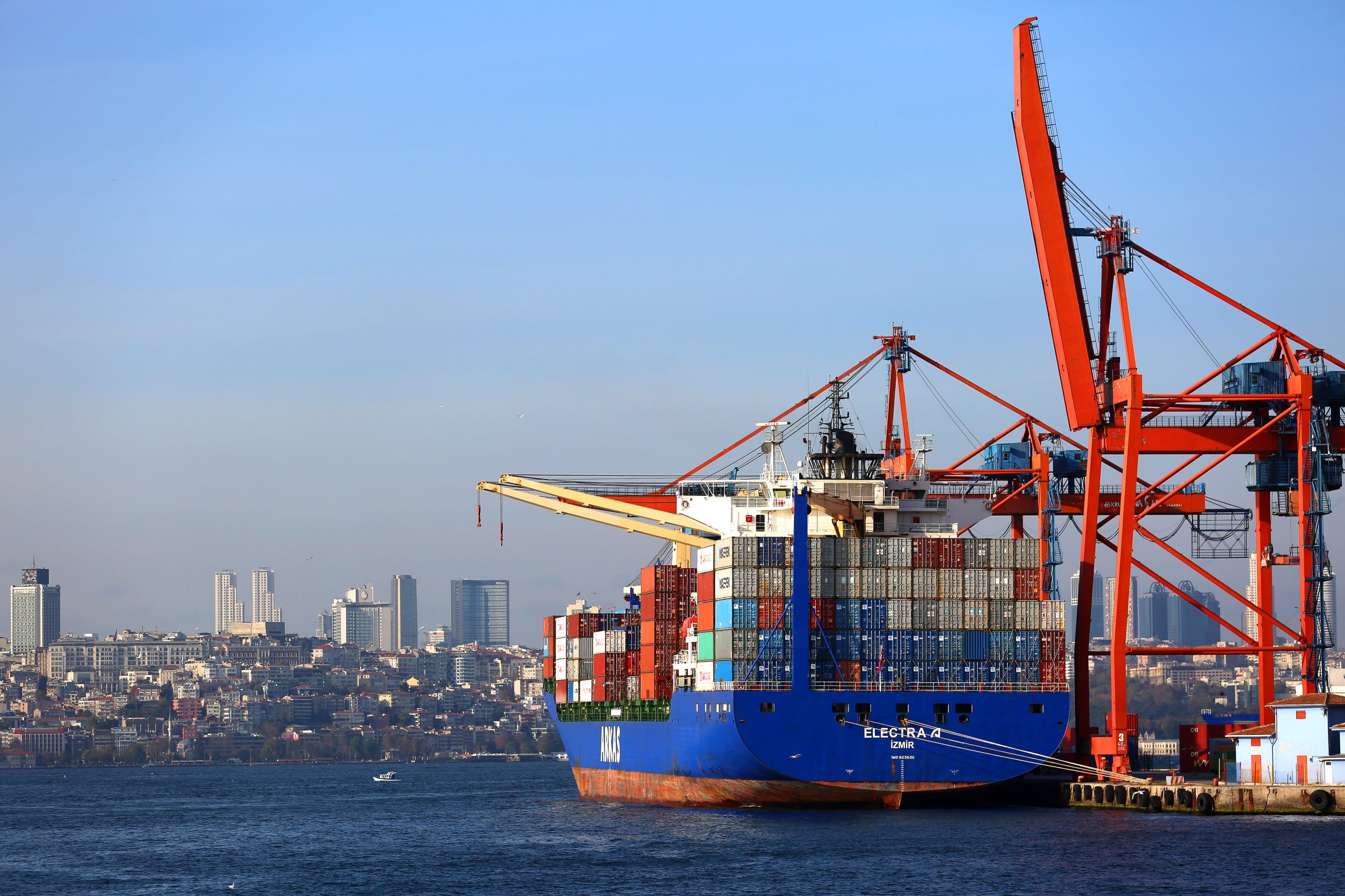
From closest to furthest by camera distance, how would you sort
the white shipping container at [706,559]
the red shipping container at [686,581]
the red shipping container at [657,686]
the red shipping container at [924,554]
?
the red shipping container at [924,554], the white shipping container at [706,559], the red shipping container at [657,686], the red shipping container at [686,581]

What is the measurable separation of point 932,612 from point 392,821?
26.2 metres

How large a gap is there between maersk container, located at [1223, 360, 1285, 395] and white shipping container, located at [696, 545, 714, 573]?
17004 mm

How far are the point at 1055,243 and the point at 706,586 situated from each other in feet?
51.4

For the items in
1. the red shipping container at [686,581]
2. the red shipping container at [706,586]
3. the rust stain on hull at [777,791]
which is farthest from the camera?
the red shipping container at [686,581]

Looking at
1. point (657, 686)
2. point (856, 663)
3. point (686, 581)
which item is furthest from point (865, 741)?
point (686, 581)

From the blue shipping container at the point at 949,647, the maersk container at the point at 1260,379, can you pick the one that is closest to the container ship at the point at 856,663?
the blue shipping container at the point at 949,647

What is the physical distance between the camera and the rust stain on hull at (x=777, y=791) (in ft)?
173

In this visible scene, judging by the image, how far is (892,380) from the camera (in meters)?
71.8

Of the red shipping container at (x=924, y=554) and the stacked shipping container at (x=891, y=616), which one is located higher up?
the red shipping container at (x=924, y=554)

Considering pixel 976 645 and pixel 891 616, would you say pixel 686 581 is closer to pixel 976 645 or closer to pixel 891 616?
pixel 891 616

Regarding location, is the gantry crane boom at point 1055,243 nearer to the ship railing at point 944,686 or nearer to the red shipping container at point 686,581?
the ship railing at point 944,686

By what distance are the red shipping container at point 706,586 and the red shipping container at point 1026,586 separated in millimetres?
9005

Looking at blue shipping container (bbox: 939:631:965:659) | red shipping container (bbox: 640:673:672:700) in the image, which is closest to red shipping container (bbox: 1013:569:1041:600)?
blue shipping container (bbox: 939:631:965:659)

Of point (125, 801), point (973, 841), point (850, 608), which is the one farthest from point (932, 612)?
point (125, 801)
